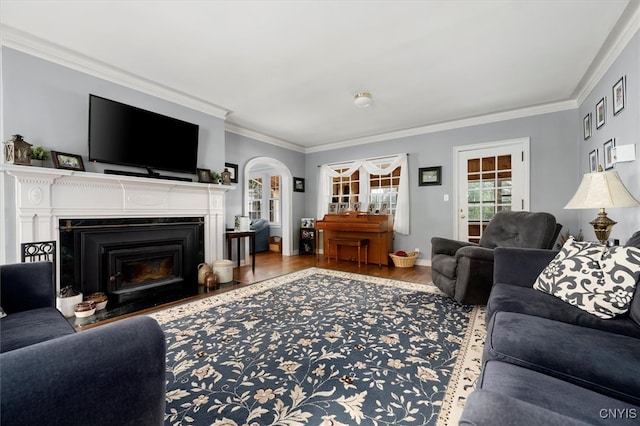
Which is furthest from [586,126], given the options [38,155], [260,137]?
[38,155]

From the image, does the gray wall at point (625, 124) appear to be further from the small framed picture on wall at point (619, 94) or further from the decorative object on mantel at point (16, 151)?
the decorative object on mantel at point (16, 151)

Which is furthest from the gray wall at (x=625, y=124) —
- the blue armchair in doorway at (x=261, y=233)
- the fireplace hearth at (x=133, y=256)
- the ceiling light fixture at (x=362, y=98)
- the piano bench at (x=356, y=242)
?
the blue armchair in doorway at (x=261, y=233)

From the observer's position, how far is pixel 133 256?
9.93 ft

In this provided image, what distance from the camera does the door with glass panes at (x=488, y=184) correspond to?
4.03m

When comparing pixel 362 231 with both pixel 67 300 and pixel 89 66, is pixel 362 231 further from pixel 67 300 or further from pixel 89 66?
pixel 89 66

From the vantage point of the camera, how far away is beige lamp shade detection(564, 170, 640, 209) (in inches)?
74.7

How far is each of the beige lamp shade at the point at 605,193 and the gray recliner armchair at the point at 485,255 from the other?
576mm

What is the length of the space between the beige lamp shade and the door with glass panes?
2.16 meters

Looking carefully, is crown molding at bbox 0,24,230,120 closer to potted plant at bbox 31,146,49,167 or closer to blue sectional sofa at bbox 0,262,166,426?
potted plant at bbox 31,146,49,167

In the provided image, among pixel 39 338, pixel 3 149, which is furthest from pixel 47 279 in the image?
pixel 3 149

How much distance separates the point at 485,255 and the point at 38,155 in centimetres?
404

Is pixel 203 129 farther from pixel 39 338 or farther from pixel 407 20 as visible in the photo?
pixel 39 338

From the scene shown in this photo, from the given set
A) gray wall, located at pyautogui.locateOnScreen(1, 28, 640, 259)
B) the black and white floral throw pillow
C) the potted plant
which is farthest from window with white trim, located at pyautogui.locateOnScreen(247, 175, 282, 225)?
the black and white floral throw pillow

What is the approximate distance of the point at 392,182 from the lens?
5191 mm
